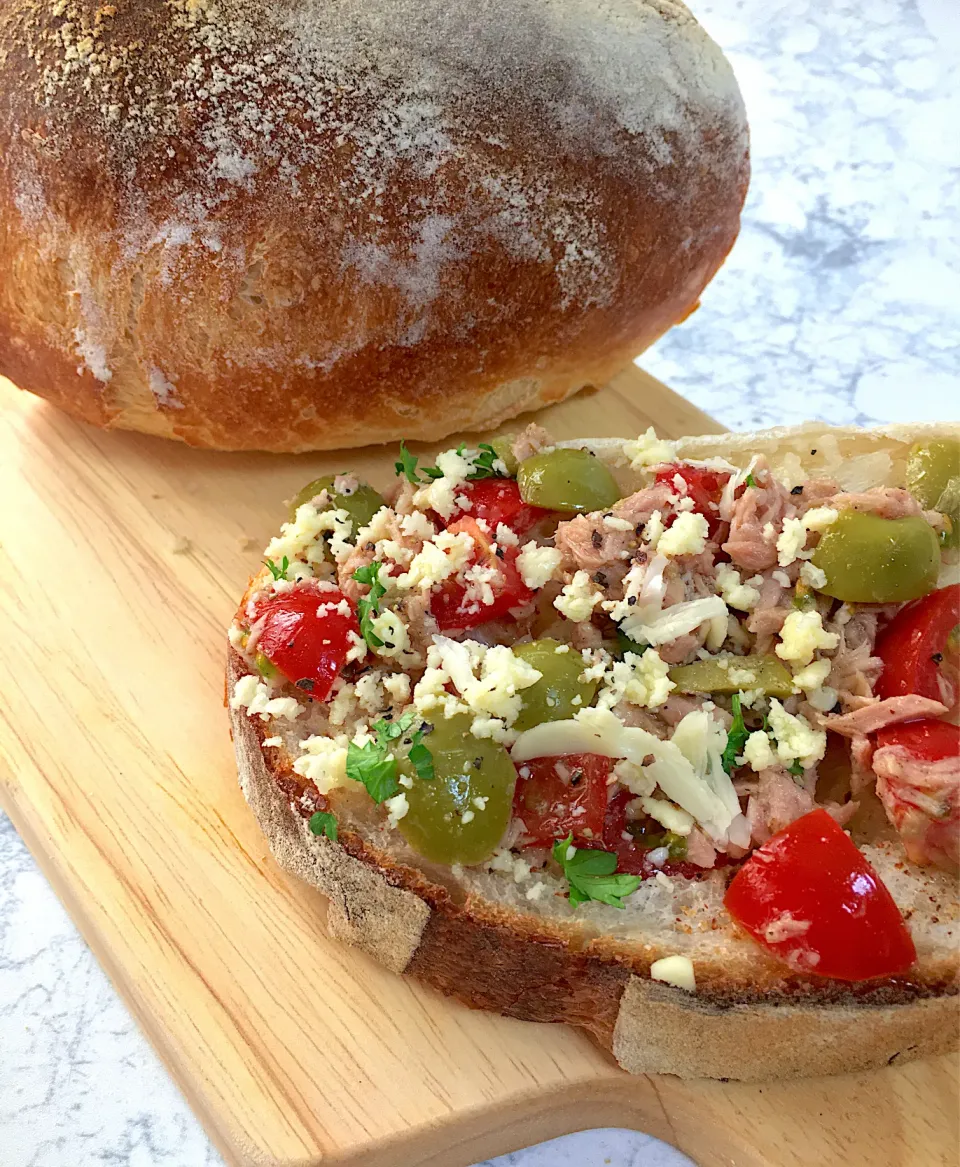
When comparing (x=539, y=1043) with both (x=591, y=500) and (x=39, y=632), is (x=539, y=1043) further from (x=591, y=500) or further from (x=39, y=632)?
(x=39, y=632)

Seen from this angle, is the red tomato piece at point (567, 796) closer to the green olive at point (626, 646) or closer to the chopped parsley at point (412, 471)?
the green olive at point (626, 646)

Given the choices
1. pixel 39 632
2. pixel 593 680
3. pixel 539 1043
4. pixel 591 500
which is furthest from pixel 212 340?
pixel 539 1043

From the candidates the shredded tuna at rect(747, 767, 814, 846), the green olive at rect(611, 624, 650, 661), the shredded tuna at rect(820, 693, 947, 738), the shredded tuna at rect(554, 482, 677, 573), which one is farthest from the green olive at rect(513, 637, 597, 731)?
the shredded tuna at rect(820, 693, 947, 738)

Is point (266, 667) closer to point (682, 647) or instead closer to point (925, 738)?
point (682, 647)

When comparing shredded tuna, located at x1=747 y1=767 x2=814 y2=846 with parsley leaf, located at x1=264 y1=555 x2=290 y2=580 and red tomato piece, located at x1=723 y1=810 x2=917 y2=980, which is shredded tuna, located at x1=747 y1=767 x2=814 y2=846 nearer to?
red tomato piece, located at x1=723 y1=810 x2=917 y2=980

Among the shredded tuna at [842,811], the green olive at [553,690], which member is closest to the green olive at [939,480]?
the shredded tuna at [842,811]

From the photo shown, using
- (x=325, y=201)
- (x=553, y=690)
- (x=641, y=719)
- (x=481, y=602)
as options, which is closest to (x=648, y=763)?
(x=641, y=719)

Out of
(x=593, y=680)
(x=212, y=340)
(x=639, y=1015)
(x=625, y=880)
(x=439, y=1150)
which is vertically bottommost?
(x=439, y=1150)
